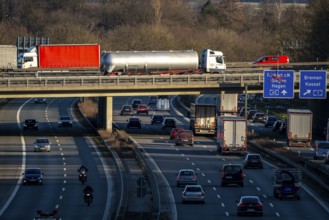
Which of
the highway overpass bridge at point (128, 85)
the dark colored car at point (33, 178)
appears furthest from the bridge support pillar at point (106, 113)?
the dark colored car at point (33, 178)

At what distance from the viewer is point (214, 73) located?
330ft

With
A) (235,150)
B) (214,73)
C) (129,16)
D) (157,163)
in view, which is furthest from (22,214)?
(129,16)

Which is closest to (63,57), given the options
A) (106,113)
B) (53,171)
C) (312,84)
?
(106,113)

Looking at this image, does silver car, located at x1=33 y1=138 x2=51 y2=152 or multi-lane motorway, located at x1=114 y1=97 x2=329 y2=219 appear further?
silver car, located at x1=33 y1=138 x2=51 y2=152

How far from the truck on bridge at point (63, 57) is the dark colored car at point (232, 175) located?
42.9 metres

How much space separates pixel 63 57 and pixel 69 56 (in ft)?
2.10

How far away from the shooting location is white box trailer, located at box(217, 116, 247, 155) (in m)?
78.5

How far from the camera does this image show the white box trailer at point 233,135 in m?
78.5

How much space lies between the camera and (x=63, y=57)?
347ft

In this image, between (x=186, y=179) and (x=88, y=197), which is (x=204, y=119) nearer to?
(x=186, y=179)

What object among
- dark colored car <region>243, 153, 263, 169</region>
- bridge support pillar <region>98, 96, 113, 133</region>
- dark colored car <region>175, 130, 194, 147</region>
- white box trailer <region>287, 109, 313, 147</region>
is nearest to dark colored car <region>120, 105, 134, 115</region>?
bridge support pillar <region>98, 96, 113, 133</region>

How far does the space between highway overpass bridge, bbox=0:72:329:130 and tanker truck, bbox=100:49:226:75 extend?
19.5ft

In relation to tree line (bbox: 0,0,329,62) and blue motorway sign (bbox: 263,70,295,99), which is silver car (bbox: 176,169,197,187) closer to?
blue motorway sign (bbox: 263,70,295,99)

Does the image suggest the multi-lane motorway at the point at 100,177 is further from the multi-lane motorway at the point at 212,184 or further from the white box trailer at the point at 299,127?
the white box trailer at the point at 299,127
